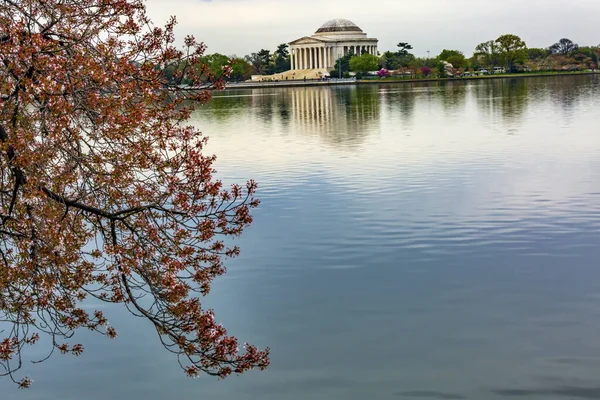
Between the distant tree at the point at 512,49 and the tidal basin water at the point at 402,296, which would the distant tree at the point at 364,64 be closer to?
the distant tree at the point at 512,49

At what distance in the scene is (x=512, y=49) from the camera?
19962cm

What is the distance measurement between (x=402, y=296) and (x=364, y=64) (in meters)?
182

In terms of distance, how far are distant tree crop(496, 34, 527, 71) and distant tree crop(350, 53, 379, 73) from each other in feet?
98.0

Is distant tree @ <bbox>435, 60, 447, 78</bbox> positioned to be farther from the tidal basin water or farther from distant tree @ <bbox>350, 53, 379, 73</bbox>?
the tidal basin water

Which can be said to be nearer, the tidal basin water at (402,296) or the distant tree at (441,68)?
the tidal basin water at (402,296)

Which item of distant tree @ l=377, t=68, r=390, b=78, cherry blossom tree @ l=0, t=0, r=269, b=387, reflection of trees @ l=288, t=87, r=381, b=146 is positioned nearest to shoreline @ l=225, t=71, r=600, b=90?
distant tree @ l=377, t=68, r=390, b=78

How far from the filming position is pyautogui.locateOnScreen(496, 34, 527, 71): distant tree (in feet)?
638

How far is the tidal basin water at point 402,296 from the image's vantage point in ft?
40.6

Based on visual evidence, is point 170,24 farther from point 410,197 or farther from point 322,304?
point 410,197

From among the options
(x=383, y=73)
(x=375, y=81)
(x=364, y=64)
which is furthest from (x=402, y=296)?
(x=383, y=73)

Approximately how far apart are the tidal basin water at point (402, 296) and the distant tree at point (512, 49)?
168 m

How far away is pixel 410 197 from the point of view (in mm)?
26391

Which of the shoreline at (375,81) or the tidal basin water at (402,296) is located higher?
the shoreline at (375,81)

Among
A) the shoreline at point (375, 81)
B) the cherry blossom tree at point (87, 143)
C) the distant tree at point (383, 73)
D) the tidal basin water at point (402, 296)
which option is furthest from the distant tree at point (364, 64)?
the cherry blossom tree at point (87, 143)
